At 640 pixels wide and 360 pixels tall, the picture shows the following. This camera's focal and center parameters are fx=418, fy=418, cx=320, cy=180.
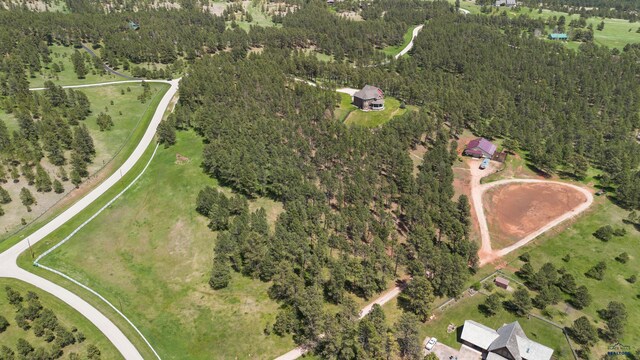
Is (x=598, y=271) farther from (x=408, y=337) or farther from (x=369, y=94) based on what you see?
(x=369, y=94)

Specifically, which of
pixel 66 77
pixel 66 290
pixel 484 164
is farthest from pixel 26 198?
pixel 484 164

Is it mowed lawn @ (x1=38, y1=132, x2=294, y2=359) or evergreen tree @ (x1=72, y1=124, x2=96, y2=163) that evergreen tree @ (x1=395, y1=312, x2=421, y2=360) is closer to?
mowed lawn @ (x1=38, y1=132, x2=294, y2=359)

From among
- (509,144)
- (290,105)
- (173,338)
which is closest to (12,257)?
(173,338)

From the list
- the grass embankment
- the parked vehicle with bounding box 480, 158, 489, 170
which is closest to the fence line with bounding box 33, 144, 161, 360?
the grass embankment

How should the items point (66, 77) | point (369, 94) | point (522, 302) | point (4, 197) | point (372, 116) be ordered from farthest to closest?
point (66, 77) → point (369, 94) → point (372, 116) → point (4, 197) → point (522, 302)

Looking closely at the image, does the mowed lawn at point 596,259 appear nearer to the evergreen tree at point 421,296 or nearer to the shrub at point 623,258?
the shrub at point 623,258

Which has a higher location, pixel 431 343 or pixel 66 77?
pixel 66 77
